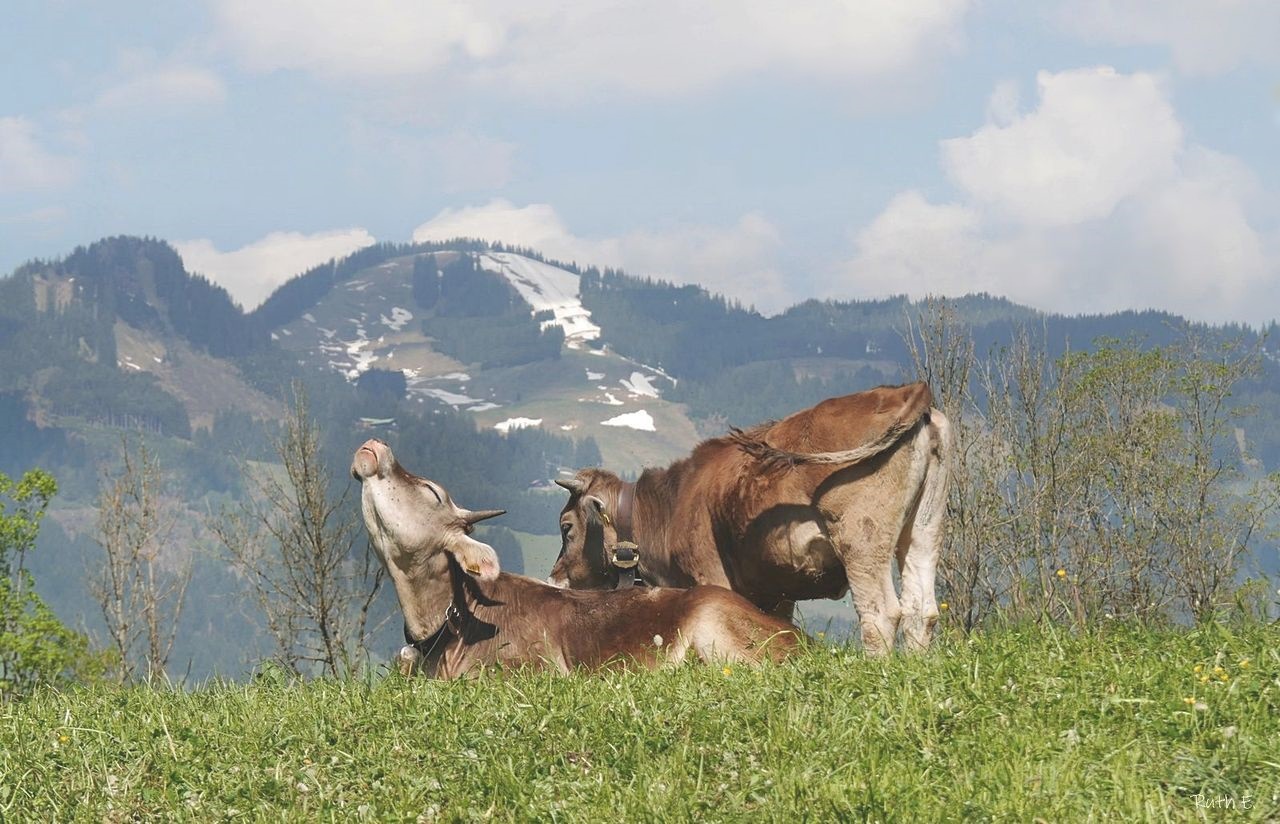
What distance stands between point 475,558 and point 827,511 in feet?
8.84

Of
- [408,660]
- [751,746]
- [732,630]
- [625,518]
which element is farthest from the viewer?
[625,518]

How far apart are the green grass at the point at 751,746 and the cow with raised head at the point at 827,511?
2823mm

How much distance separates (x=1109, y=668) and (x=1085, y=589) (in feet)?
139

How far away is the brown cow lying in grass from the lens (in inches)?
382

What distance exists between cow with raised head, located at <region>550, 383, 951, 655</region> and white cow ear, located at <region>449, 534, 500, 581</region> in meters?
2.02

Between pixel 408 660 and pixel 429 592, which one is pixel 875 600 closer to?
pixel 429 592

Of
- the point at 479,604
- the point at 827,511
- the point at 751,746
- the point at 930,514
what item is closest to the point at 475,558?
the point at 479,604

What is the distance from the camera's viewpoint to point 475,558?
35.1 feet

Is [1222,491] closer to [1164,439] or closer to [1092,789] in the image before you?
[1164,439]

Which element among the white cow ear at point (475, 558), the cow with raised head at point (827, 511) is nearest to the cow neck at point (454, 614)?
the white cow ear at point (475, 558)

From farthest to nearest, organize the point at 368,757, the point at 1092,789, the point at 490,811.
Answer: the point at 368,757, the point at 490,811, the point at 1092,789

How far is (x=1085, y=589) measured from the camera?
1857 inches

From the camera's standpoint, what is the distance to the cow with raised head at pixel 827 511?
35.3 ft

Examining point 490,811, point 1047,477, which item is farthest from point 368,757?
point 1047,477
